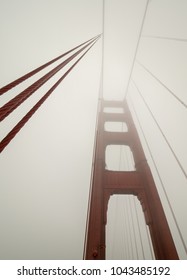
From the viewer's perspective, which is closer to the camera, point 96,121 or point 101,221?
point 101,221

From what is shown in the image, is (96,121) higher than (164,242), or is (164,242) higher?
(96,121)

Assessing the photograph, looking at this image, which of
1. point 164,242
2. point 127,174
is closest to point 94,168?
point 127,174

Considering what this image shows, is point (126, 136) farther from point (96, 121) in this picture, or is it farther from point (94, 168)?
point (94, 168)

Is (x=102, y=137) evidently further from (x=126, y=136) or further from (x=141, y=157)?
(x=141, y=157)

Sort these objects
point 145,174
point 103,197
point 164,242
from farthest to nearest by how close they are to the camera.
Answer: point 145,174 < point 103,197 < point 164,242
